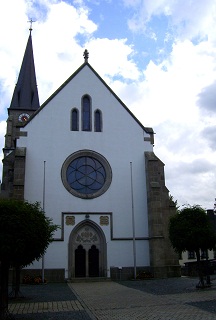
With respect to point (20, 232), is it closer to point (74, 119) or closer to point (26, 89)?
point (74, 119)

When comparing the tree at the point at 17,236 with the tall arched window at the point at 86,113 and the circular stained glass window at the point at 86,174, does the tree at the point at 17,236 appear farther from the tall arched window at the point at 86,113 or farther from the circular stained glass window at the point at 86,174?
the tall arched window at the point at 86,113

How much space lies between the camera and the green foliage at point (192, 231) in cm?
1883

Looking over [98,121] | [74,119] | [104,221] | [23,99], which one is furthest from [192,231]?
[23,99]

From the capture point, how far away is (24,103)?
51.6m

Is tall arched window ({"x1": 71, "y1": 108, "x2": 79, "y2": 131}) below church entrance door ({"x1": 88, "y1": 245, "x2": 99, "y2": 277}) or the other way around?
the other way around

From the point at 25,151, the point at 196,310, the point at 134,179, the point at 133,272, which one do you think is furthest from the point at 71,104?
the point at 196,310

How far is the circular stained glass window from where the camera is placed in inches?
1104

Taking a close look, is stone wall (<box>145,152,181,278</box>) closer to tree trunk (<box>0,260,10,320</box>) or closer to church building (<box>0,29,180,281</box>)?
church building (<box>0,29,180,281</box>)

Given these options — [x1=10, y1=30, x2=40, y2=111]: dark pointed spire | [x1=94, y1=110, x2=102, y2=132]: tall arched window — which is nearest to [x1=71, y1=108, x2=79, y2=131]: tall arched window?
[x1=94, y1=110, x2=102, y2=132]: tall arched window

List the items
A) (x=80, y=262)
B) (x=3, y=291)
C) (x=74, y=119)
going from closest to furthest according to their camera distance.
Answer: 1. (x=3, y=291)
2. (x=80, y=262)
3. (x=74, y=119)

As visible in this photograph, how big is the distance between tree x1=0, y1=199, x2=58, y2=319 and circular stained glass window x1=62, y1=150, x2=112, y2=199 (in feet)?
53.0

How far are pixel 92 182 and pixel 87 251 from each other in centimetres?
511

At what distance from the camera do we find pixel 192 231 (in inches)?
741

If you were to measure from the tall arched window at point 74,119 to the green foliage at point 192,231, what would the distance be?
12.6 meters
